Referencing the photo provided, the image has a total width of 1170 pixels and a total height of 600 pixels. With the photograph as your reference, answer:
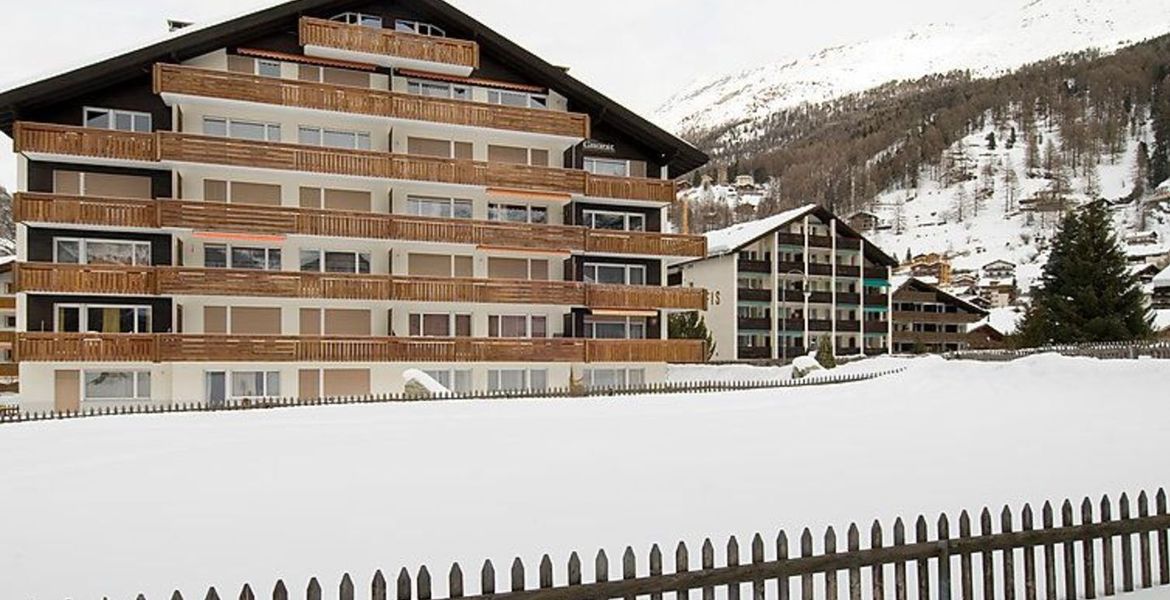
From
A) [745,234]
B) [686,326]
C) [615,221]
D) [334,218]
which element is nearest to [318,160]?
[334,218]

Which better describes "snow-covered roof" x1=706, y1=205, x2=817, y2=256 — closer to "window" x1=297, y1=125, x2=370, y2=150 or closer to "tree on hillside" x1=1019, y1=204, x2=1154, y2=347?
"tree on hillside" x1=1019, y1=204, x2=1154, y2=347

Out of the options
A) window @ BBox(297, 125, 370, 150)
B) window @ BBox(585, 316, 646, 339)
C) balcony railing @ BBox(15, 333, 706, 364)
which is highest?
window @ BBox(297, 125, 370, 150)

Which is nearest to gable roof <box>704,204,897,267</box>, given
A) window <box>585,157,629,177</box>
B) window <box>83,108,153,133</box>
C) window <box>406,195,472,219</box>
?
window <box>585,157,629,177</box>

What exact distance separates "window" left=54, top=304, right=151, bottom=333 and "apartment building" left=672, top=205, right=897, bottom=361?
4425 cm

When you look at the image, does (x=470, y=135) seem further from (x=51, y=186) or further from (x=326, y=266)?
(x=51, y=186)

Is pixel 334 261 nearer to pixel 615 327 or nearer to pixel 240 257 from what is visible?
pixel 240 257

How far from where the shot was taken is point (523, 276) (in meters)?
40.0

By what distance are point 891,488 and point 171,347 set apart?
26.8 meters

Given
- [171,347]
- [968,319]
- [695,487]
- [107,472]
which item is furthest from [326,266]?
[968,319]

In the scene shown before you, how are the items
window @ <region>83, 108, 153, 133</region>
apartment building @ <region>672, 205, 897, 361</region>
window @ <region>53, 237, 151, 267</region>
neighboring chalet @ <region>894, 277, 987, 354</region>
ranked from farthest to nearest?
1. neighboring chalet @ <region>894, 277, 987, 354</region>
2. apartment building @ <region>672, 205, 897, 361</region>
3. window @ <region>83, 108, 153, 133</region>
4. window @ <region>53, 237, 151, 267</region>

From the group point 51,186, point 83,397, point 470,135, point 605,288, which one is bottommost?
point 83,397

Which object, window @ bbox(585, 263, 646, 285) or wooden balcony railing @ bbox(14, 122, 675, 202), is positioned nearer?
wooden balcony railing @ bbox(14, 122, 675, 202)

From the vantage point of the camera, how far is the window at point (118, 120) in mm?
34000

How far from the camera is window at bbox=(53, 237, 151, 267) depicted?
33.0 metres
